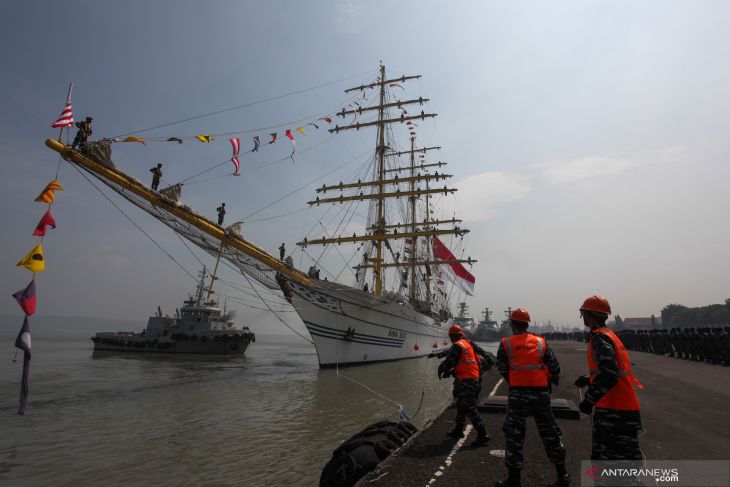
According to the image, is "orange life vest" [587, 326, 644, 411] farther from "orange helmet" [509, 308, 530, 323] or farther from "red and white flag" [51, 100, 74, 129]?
"red and white flag" [51, 100, 74, 129]

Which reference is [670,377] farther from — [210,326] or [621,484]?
[210,326]

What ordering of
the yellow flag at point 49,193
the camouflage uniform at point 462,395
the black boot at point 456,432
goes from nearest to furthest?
1. the camouflage uniform at point 462,395
2. the black boot at point 456,432
3. the yellow flag at point 49,193

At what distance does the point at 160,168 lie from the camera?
12.6 meters

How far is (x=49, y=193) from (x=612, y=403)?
1068 cm

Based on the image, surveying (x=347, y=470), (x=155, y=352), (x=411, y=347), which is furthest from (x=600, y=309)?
(x=155, y=352)

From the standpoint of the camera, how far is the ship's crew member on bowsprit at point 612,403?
296 cm

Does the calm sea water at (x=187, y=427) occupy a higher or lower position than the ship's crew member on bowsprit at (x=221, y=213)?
lower

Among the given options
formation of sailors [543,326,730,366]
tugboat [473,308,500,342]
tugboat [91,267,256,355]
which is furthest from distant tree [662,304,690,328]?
tugboat [91,267,256,355]

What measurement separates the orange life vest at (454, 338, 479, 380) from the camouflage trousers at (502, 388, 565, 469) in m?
1.84

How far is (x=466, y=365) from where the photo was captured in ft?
18.8

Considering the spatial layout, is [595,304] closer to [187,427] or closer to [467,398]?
[467,398]

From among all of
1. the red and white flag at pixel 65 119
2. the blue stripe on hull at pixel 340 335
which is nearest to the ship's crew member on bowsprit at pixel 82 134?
the red and white flag at pixel 65 119

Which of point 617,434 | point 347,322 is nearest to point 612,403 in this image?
point 617,434

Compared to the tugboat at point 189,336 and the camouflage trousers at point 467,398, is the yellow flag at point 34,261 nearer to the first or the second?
the camouflage trousers at point 467,398
